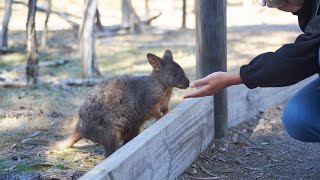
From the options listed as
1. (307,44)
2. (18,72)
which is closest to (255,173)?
(307,44)

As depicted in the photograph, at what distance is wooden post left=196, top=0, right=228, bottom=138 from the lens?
3752mm

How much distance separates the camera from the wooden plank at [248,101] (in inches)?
167

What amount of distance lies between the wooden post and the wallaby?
0.96 ft

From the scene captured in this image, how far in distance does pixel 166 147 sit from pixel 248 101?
5.20 ft

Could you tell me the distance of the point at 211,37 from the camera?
3789mm

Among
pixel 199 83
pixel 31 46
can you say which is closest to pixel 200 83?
pixel 199 83

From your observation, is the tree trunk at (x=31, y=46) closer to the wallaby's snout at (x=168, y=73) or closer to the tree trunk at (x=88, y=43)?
the tree trunk at (x=88, y=43)

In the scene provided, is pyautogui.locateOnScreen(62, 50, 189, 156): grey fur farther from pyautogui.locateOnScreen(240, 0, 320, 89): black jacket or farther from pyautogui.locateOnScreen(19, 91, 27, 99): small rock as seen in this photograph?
pyautogui.locateOnScreen(19, 91, 27, 99): small rock

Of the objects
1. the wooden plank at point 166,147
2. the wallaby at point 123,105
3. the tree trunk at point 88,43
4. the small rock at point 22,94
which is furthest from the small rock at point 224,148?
the tree trunk at point 88,43

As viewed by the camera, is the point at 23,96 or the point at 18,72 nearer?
the point at 23,96

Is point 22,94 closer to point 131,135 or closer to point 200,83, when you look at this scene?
point 131,135

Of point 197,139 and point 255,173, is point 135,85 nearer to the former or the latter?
point 197,139

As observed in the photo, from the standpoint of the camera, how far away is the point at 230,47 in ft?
29.1

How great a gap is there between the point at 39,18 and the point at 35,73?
331 inches
